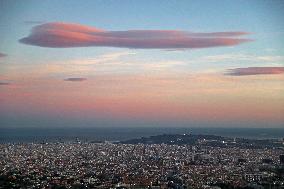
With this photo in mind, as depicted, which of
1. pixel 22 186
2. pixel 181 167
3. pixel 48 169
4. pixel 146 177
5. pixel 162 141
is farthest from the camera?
pixel 162 141

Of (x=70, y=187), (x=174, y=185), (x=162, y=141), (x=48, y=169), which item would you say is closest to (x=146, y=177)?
(x=174, y=185)

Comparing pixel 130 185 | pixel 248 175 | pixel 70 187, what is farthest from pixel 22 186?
pixel 248 175

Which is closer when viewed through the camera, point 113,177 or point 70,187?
point 70,187

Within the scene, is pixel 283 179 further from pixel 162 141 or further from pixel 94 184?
pixel 162 141

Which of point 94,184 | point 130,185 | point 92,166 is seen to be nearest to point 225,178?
→ point 130,185

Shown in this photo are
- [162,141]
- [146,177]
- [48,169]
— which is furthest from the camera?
[162,141]

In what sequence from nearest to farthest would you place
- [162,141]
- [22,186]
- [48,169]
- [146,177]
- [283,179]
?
1. [22,186]
2. [283,179]
3. [146,177]
4. [48,169]
5. [162,141]

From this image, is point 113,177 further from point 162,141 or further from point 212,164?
point 162,141

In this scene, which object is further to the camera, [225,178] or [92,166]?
[92,166]
